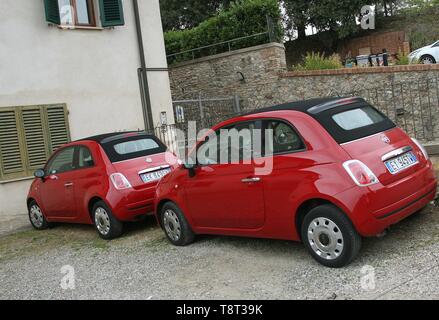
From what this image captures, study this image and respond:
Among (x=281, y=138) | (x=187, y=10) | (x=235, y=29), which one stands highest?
(x=187, y=10)

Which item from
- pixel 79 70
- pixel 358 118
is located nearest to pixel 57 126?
pixel 79 70

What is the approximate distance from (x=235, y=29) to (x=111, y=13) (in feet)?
20.1

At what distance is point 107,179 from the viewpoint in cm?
729

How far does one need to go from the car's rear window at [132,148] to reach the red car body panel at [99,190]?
0.08 meters

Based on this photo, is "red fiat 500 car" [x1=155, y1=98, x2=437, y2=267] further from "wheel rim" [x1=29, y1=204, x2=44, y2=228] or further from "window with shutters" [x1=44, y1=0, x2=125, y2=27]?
"window with shutters" [x1=44, y1=0, x2=125, y2=27]

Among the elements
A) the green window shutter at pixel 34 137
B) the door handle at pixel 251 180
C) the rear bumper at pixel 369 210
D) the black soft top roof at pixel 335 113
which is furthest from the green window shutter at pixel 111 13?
the rear bumper at pixel 369 210

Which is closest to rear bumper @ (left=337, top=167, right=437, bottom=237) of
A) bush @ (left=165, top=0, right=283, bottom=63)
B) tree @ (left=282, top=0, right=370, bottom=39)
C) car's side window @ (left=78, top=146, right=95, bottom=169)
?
car's side window @ (left=78, top=146, right=95, bottom=169)

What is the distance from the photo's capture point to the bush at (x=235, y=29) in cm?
1633

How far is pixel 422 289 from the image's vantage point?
13.7 feet

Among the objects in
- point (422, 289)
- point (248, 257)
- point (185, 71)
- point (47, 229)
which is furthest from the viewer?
point (185, 71)

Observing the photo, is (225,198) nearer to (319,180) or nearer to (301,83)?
(319,180)
